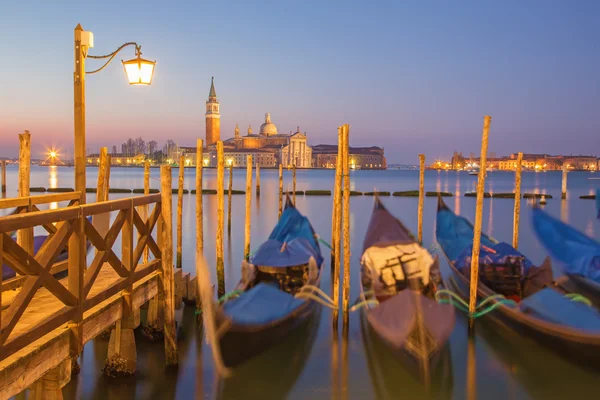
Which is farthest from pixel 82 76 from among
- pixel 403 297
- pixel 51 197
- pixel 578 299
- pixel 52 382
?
pixel 578 299

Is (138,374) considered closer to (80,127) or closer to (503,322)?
(80,127)

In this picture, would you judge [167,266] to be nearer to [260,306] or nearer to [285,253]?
[260,306]

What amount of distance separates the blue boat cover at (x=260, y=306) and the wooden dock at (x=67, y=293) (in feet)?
1.53

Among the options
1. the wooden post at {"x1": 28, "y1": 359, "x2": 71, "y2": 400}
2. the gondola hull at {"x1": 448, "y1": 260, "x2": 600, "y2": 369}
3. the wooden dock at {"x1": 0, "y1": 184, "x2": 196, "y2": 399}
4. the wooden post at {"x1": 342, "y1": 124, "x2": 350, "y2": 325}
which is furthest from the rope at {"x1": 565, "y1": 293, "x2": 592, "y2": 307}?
the wooden post at {"x1": 28, "y1": 359, "x2": 71, "y2": 400}

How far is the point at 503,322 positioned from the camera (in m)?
4.69

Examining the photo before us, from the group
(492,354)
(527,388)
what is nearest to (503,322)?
(492,354)

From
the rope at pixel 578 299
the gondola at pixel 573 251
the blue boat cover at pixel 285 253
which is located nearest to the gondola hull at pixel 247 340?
the blue boat cover at pixel 285 253

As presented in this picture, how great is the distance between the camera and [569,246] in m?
6.06

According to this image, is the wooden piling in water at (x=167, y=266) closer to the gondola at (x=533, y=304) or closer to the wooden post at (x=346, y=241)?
the wooden post at (x=346, y=241)

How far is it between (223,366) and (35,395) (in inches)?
56.3

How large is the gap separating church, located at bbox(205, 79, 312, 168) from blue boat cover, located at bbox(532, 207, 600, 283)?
225 ft

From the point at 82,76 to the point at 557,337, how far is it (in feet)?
12.5

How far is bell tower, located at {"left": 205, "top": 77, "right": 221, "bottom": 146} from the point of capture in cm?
7656

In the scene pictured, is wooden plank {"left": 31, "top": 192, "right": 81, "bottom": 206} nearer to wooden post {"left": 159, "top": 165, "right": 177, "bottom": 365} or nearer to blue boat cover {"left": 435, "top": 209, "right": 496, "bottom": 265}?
wooden post {"left": 159, "top": 165, "right": 177, "bottom": 365}
